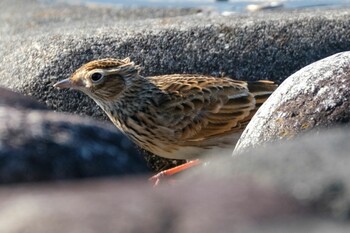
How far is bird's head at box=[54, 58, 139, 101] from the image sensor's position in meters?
9.62

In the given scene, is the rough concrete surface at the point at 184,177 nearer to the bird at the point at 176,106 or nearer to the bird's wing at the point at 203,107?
the bird at the point at 176,106

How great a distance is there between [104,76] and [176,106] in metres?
0.70

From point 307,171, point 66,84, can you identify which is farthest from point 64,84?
point 307,171

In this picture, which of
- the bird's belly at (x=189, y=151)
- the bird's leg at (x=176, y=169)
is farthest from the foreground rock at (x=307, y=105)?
the bird's belly at (x=189, y=151)

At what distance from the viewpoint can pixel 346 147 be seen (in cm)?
371

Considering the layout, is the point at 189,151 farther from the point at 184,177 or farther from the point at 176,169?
the point at 184,177

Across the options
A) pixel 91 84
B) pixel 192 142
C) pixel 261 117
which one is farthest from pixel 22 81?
pixel 261 117

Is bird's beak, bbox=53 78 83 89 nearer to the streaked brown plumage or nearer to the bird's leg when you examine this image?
the streaked brown plumage

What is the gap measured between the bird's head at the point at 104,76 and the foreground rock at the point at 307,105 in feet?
6.95

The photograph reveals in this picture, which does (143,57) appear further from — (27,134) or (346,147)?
(346,147)

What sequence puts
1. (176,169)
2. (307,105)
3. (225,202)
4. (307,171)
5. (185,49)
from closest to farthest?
(225,202) → (307,171) → (307,105) → (176,169) → (185,49)

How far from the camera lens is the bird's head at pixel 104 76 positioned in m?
9.62

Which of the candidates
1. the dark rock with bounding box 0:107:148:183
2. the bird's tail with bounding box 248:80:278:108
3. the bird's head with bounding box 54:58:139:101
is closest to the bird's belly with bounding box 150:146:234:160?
the bird's tail with bounding box 248:80:278:108

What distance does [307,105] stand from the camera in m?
7.59
